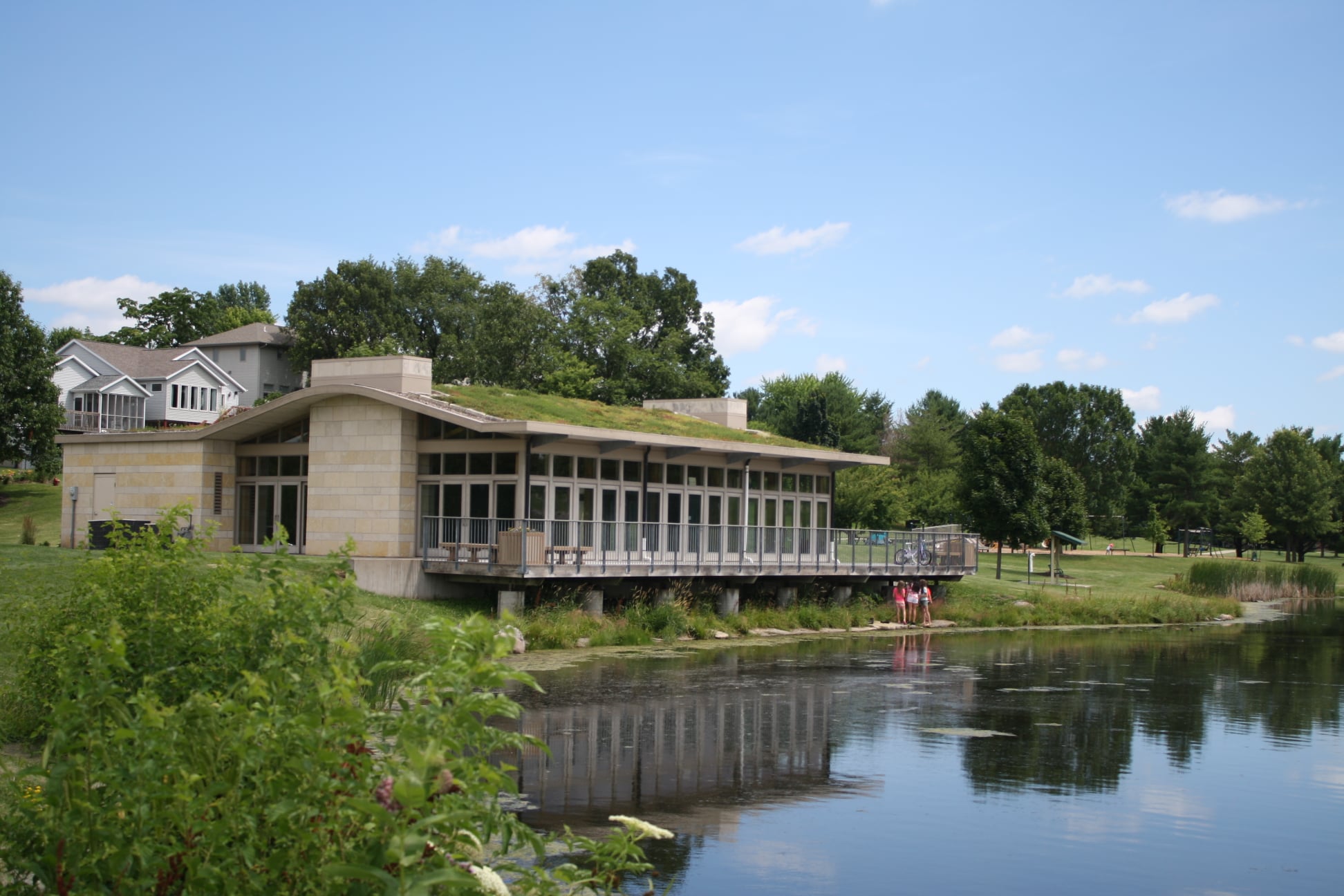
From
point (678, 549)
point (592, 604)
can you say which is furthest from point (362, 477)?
point (678, 549)

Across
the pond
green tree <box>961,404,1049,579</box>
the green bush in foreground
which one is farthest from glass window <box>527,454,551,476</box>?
green tree <box>961,404,1049,579</box>

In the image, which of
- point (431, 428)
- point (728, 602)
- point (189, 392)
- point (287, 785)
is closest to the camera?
point (287, 785)

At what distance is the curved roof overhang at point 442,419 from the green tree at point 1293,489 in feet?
186

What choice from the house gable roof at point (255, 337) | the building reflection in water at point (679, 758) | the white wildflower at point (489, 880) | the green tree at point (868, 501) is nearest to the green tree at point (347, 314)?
the house gable roof at point (255, 337)

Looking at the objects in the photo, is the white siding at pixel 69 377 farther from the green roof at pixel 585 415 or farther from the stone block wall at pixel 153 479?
the green roof at pixel 585 415

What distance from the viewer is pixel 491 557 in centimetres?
2820

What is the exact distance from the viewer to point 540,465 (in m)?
29.9

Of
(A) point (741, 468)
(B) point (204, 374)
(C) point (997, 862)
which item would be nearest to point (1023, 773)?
(C) point (997, 862)

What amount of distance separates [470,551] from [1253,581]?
37163mm

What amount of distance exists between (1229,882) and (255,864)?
8543mm

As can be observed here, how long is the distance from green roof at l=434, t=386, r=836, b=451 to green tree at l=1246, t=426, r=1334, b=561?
175 ft

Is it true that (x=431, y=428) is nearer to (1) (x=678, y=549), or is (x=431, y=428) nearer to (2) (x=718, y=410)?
(1) (x=678, y=549)

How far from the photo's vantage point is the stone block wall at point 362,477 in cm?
3002

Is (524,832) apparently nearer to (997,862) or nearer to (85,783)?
(85,783)
